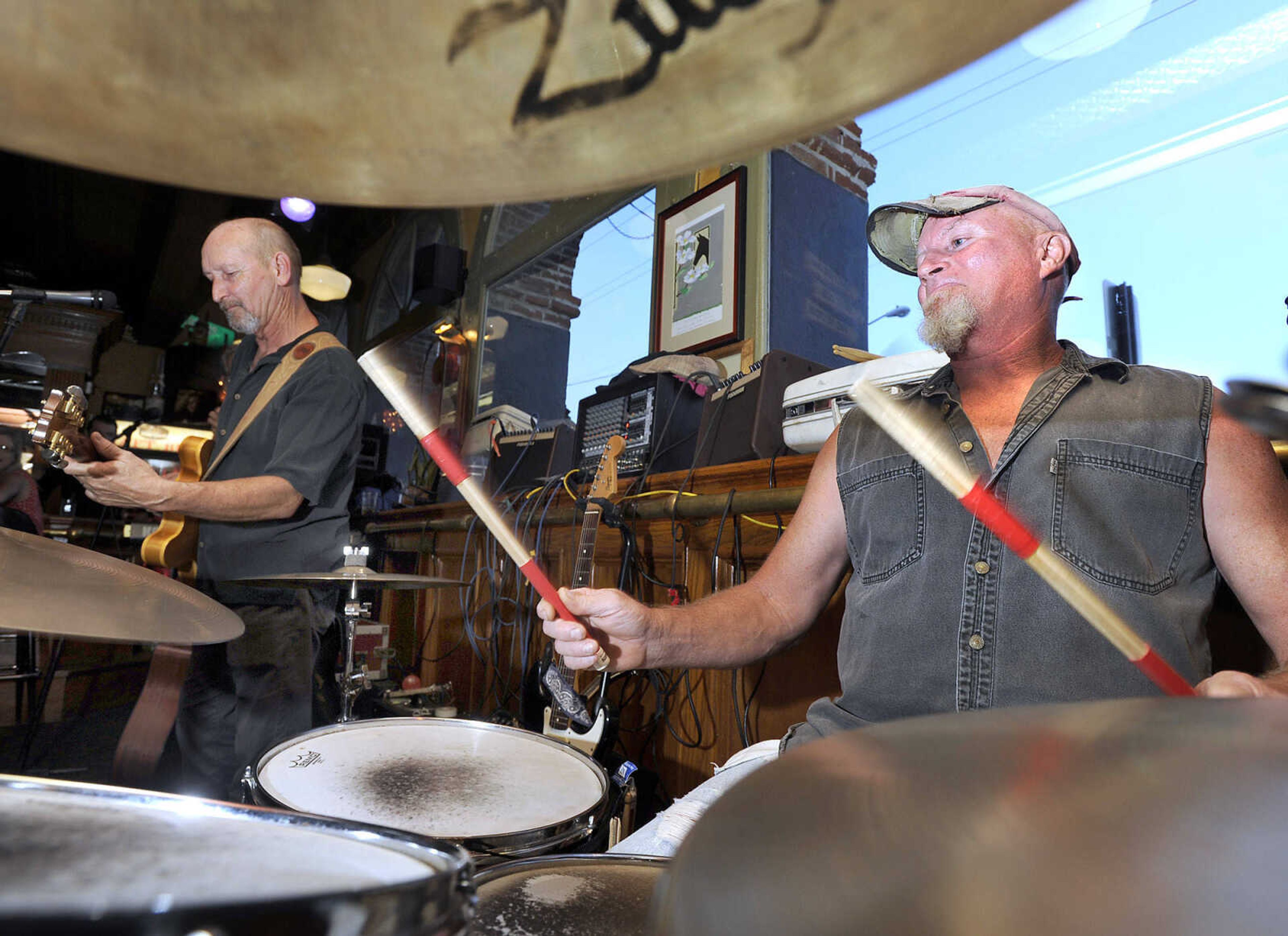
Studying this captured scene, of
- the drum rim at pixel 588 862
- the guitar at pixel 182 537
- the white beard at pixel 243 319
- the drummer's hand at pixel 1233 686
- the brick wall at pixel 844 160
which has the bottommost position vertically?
the drum rim at pixel 588 862

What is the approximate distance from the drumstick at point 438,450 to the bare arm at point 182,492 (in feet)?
2.99

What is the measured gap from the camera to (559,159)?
18.7 inches

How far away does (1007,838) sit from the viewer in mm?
236

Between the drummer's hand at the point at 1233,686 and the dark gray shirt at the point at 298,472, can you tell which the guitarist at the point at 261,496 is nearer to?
the dark gray shirt at the point at 298,472

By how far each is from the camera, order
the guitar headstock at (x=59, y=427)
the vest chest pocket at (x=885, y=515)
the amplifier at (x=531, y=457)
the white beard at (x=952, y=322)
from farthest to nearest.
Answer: the amplifier at (x=531, y=457) < the guitar headstock at (x=59, y=427) < the white beard at (x=952, y=322) < the vest chest pocket at (x=885, y=515)

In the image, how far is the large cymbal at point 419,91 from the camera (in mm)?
429

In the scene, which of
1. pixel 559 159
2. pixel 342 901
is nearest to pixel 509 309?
pixel 559 159

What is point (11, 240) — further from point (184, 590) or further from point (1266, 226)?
point (1266, 226)

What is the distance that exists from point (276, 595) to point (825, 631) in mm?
1205

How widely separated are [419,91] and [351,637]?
4.86 feet

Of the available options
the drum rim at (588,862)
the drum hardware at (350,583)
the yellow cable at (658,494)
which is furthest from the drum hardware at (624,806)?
the yellow cable at (658,494)

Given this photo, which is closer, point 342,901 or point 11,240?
point 342,901

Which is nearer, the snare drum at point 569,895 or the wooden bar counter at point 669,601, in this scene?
the snare drum at point 569,895

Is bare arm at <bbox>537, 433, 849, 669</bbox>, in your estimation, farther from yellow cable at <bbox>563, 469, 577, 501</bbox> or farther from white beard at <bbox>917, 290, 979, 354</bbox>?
yellow cable at <bbox>563, 469, 577, 501</bbox>
